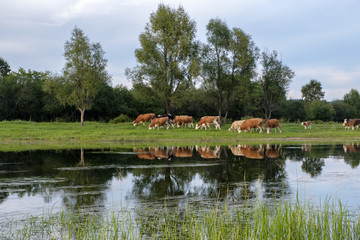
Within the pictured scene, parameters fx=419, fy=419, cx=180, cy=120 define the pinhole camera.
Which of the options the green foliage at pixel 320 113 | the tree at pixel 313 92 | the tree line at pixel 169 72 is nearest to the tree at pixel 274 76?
the tree line at pixel 169 72

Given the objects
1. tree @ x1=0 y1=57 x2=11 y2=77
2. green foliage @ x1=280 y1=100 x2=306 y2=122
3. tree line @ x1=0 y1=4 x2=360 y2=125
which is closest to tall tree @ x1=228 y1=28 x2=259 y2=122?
tree line @ x1=0 y1=4 x2=360 y2=125

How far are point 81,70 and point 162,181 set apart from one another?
37217mm

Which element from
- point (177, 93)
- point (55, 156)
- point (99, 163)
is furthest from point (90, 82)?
point (99, 163)

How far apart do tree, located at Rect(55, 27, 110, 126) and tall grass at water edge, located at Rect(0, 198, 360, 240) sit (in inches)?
1597

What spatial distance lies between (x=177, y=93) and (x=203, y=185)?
36.3 m

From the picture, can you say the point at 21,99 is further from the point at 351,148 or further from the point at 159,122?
the point at 351,148

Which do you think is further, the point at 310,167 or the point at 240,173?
the point at 310,167

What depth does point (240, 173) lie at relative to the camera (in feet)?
54.7

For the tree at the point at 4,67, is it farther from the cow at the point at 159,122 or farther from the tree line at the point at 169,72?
the cow at the point at 159,122

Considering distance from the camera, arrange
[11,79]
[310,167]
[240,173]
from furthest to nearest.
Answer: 1. [11,79]
2. [310,167]
3. [240,173]

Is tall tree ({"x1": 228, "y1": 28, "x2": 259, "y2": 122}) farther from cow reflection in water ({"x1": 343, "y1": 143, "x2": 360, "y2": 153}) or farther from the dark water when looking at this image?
the dark water

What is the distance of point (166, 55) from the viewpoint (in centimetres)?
5072

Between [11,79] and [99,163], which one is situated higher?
[11,79]

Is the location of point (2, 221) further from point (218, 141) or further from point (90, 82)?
point (90, 82)
